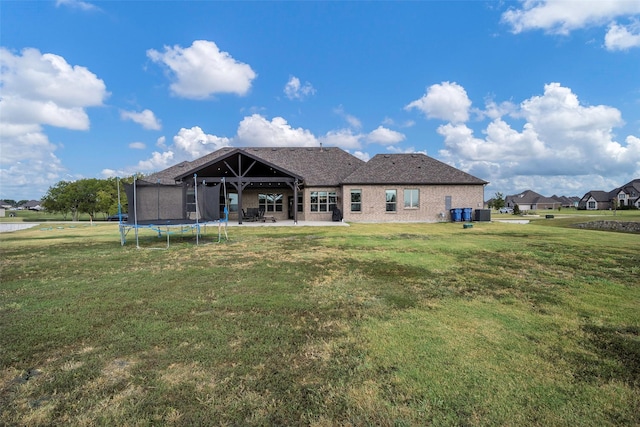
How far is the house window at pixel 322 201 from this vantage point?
24.6 m

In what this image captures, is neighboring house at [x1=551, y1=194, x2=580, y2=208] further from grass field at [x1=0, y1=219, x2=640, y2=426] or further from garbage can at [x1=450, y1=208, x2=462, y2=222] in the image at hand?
grass field at [x1=0, y1=219, x2=640, y2=426]

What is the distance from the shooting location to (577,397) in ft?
8.04

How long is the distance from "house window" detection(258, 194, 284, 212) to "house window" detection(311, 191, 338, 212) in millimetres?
3193

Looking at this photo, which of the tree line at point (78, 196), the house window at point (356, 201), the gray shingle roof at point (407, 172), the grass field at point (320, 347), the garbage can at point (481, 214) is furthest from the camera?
the tree line at point (78, 196)

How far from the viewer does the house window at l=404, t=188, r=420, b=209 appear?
23.7 m

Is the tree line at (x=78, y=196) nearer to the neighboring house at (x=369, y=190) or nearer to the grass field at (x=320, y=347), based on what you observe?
the neighboring house at (x=369, y=190)

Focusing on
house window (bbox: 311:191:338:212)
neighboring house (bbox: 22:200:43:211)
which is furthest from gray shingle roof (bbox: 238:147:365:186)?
neighboring house (bbox: 22:200:43:211)

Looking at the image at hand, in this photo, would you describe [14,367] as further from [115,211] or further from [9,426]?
[115,211]

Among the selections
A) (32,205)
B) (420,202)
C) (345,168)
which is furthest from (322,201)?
(32,205)

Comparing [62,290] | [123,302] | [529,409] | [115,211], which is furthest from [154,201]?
[115,211]

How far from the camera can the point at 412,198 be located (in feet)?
77.8

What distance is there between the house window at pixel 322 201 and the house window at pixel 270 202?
10.5ft

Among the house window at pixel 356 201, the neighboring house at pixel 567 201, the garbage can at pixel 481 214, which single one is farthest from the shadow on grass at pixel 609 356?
the neighboring house at pixel 567 201

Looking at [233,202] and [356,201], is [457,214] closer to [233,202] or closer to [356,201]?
[356,201]
